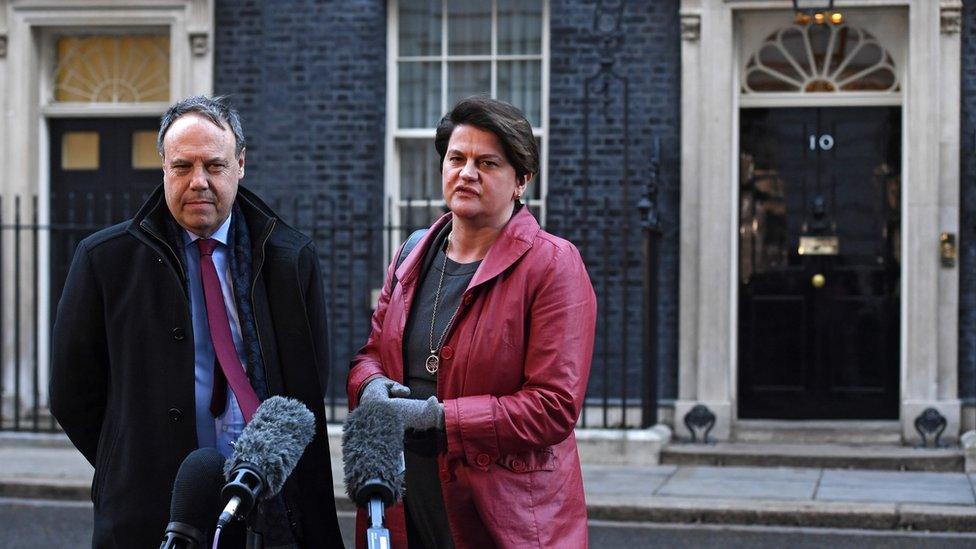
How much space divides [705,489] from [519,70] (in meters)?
4.05

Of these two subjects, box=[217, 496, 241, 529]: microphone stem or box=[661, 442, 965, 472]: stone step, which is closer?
box=[217, 496, 241, 529]: microphone stem

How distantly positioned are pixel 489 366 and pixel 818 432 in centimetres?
815

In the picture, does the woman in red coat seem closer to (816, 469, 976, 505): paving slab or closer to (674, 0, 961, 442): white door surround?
(816, 469, 976, 505): paving slab

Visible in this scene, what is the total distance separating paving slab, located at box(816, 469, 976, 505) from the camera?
882 cm

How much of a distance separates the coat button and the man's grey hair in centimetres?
65

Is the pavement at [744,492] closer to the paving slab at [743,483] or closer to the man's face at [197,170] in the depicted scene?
the paving slab at [743,483]

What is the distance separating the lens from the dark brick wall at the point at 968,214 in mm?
10812

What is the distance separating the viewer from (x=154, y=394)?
3562mm

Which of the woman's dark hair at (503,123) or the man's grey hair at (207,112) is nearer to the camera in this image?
the woman's dark hair at (503,123)

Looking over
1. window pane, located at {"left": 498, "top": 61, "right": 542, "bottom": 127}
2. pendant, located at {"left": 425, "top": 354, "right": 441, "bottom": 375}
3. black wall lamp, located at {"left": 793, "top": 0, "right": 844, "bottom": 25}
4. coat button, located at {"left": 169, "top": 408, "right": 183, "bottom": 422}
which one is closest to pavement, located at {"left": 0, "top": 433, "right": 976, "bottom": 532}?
window pane, located at {"left": 498, "top": 61, "right": 542, "bottom": 127}

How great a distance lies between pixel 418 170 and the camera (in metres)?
12.0

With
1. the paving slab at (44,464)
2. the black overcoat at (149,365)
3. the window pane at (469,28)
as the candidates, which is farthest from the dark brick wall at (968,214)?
the black overcoat at (149,365)

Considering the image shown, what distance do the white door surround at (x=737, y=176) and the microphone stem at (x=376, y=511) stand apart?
8.17 metres

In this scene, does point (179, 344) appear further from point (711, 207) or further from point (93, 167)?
point (93, 167)
